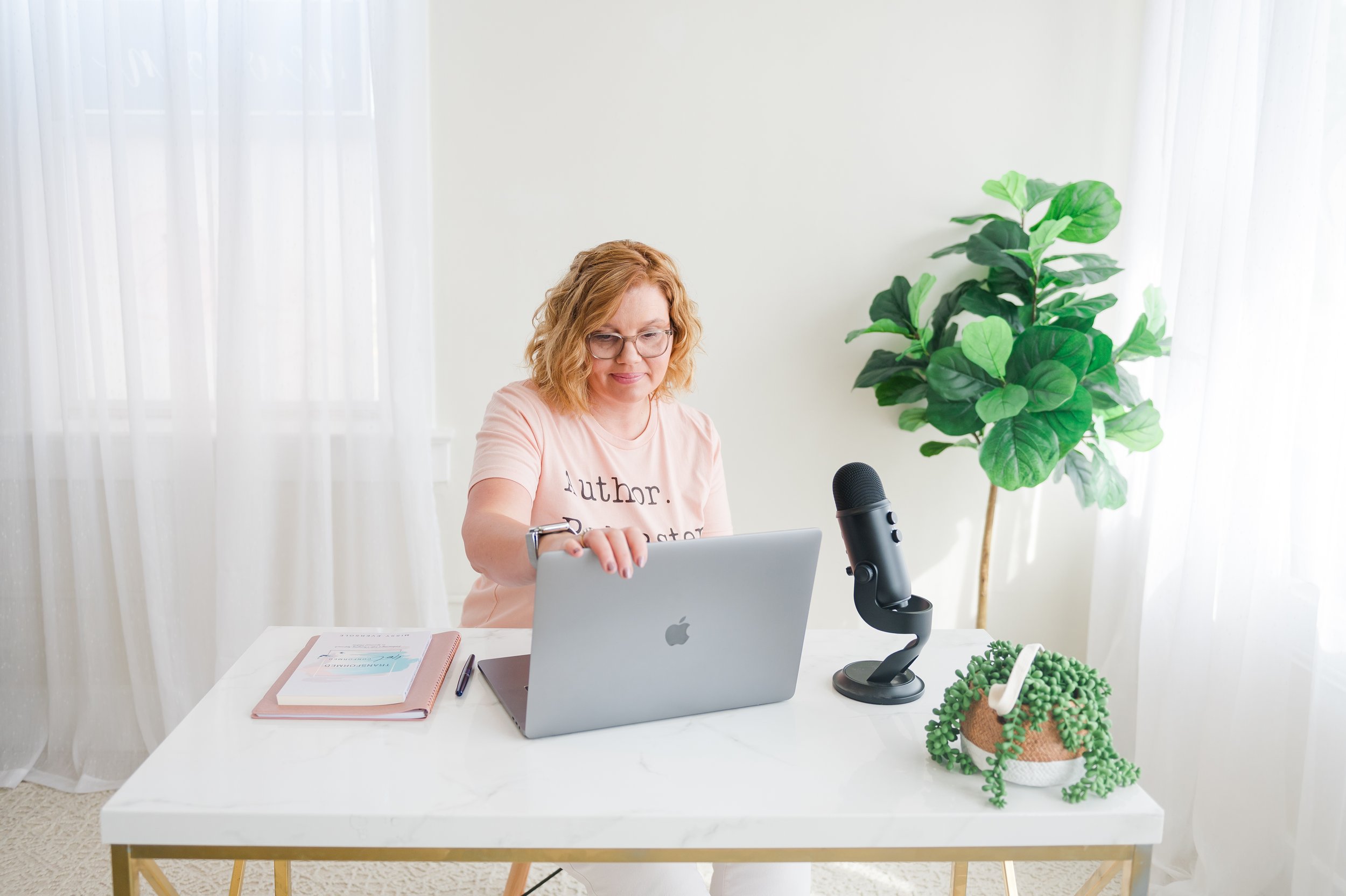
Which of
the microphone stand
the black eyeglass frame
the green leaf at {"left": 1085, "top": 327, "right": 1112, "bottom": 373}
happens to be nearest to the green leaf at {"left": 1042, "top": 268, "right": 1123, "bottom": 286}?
the green leaf at {"left": 1085, "top": 327, "right": 1112, "bottom": 373}

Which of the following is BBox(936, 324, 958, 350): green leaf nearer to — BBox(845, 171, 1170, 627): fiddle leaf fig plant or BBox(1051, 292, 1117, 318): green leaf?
BBox(845, 171, 1170, 627): fiddle leaf fig plant

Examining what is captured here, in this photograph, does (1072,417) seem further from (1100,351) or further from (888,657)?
(888,657)

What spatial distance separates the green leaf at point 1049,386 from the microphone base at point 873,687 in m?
0.95

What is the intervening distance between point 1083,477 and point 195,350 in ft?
7.45

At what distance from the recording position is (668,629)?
1064mm

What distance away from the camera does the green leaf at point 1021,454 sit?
6.59 ft

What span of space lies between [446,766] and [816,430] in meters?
1.75

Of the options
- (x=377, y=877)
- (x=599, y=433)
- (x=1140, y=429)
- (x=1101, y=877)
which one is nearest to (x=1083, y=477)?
(x=1140, y=429)

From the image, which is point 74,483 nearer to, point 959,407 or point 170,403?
point 170,403

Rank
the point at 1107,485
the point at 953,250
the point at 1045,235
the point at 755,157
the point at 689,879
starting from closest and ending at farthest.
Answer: the point at 689,879 → the point at 1045,235 → the point at 1107,485 → the point at 953,250 → the point at 755,157

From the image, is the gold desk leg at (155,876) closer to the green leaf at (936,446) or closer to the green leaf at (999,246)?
the green leaf at (936,446)

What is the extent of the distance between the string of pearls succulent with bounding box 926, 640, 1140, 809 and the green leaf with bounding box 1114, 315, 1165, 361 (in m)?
1.36

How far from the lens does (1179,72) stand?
2.15m

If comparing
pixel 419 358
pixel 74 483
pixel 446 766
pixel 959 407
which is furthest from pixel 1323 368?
pixel 74 483
